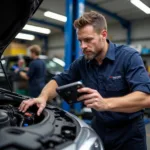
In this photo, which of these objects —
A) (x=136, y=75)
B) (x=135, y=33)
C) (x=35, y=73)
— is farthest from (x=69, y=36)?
(x=135, y=33)

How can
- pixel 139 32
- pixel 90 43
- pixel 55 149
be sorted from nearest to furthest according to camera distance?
pixel 55 149 → pixel 90 43 → pixel 139 32

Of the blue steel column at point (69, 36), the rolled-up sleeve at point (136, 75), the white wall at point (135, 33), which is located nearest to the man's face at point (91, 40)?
the rolled-up sleeve at point (136, 75)

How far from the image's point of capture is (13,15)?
159 centimetres

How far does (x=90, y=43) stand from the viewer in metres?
1.50

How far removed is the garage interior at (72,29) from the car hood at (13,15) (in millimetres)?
2302

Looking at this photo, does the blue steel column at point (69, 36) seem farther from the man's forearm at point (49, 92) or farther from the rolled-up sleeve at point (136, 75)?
the rolled-up sleeve at point (136, 75)

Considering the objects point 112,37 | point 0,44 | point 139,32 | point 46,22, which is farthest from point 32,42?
point 0,44

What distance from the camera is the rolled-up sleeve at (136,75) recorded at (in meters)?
1.33

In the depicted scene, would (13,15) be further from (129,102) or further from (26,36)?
(26,36)

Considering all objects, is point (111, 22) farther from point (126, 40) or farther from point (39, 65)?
point (39, 65)

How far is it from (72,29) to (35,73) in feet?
3.66

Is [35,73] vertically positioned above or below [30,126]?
below

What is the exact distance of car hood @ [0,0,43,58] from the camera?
4.84ft

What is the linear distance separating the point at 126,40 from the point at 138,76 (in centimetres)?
906
